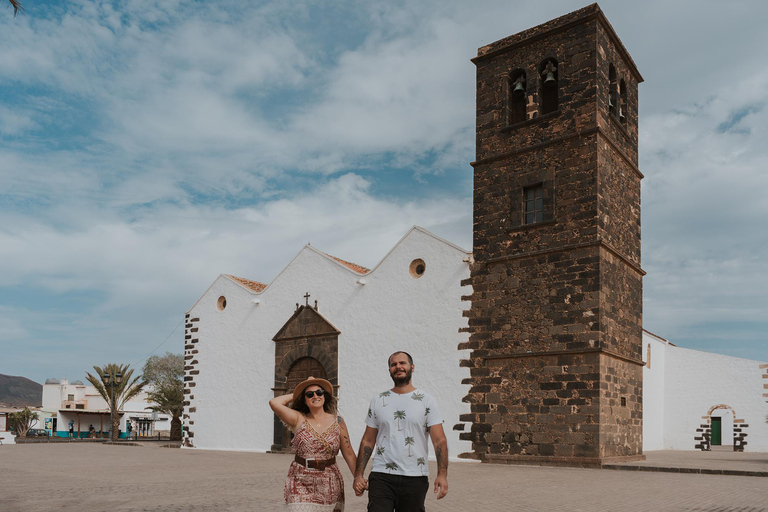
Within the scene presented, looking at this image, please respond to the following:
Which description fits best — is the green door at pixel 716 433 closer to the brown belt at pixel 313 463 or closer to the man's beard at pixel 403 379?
the man's beard at pixel 403 379

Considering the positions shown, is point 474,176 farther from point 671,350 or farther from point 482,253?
point 671,350

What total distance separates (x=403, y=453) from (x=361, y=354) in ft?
46.4

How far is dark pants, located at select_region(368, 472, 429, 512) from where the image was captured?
4.39m

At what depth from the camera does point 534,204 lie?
16078mm

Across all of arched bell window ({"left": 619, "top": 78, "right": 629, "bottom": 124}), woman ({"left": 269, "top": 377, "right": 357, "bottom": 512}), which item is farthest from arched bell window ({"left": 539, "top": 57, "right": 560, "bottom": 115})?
woman ({"left": 269, "top": 377, "right": 357, "bottom": 512})

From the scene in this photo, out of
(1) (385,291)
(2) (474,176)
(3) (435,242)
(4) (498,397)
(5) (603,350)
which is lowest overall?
(4) (498,397)

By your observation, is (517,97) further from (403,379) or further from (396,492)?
(396,492)

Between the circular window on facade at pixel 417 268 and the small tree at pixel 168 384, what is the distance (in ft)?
56.4

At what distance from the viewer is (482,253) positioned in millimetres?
16500

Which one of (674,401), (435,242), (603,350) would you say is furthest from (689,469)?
(674,401)

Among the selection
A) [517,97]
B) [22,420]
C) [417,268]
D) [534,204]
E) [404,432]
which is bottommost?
[22,420]

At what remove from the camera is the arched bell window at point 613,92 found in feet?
54.8

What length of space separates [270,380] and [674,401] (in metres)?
14.0

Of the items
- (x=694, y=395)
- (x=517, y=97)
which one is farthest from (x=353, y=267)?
(x=694, y=395)
